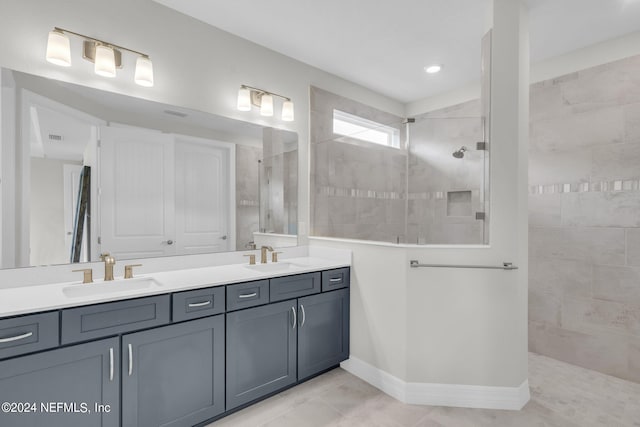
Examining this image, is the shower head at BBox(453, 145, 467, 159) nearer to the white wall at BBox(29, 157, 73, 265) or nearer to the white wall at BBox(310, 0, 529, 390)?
the white wall at BBox(310, 0, 529, 390)

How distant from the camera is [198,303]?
1.75 meters

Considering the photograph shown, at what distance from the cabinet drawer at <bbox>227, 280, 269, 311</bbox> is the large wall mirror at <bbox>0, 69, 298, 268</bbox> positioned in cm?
61

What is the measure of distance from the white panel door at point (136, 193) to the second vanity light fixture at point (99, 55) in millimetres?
342

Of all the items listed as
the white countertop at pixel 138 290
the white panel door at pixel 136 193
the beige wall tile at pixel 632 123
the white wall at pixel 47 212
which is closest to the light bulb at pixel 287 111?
the white panel door at pixel 136 193

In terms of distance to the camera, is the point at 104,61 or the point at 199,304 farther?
the point at 104,61

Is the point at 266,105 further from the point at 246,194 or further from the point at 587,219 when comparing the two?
the point at 587,219

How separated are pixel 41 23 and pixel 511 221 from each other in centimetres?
303

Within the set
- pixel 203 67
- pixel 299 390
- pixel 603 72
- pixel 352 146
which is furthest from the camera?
pixel 352 146

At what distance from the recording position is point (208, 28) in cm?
241

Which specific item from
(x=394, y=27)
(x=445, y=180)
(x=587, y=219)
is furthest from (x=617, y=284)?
(x=394, y=27)

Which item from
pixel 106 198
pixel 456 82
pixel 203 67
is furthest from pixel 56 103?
pixel 456 82

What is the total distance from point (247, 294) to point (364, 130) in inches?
84.7

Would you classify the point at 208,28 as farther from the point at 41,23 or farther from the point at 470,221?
the point at 470,221

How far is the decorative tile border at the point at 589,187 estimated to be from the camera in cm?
242
